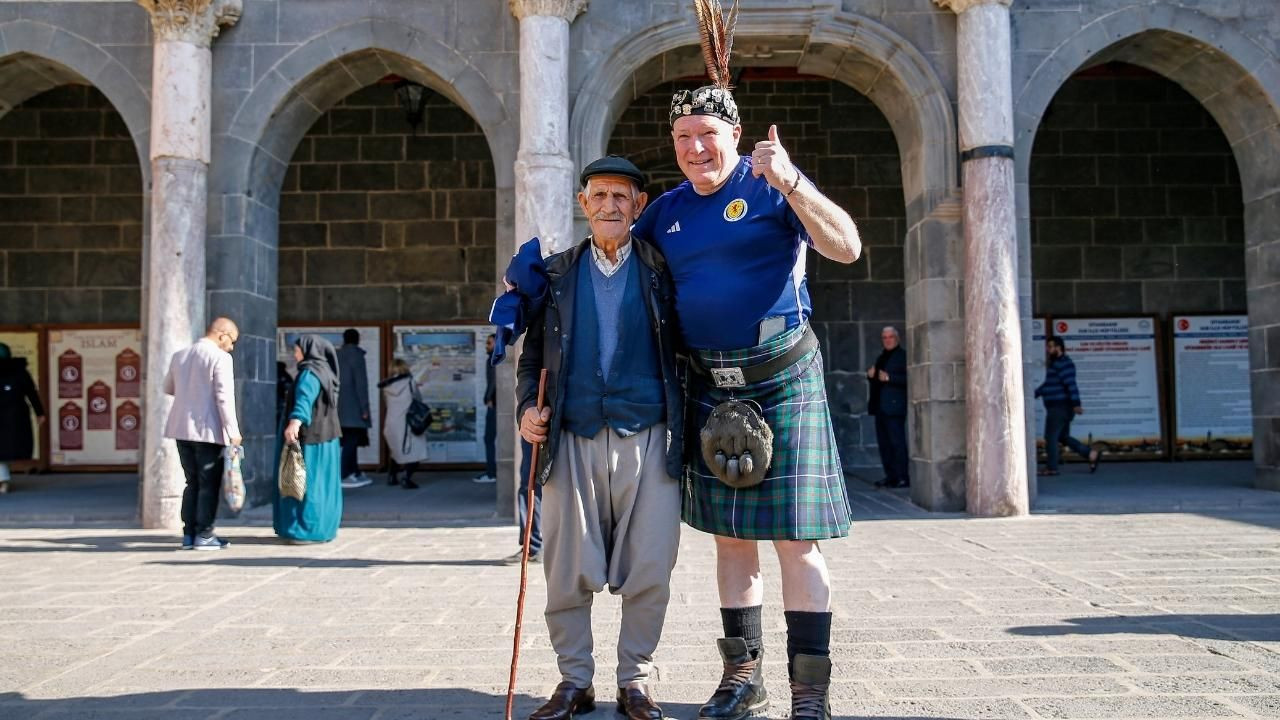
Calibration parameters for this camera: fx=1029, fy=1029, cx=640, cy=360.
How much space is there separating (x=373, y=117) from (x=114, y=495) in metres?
5.53

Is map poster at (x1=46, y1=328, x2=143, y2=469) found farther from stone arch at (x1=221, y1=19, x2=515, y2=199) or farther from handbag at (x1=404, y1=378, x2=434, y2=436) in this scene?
stone arch at (x1=221, y1=19, x2=515, y2=199)

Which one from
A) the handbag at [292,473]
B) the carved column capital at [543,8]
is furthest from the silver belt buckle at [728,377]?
the carved column capital at [543,8]

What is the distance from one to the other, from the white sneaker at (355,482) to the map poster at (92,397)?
10.2 ft

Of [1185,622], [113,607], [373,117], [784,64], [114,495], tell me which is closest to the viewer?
[1185,622]

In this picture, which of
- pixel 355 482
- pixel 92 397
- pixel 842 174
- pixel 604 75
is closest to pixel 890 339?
pixel 842 174

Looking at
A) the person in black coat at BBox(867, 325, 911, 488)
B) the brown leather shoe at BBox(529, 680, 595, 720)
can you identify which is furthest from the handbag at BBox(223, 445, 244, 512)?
the person in black coat at BBox(867, 325, 911, 488)

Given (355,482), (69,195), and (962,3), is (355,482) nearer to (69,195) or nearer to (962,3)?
(69,195)

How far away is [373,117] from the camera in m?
12.9

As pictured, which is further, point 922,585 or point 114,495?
point 114,495

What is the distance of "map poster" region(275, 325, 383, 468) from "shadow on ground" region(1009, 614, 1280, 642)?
9.65 m

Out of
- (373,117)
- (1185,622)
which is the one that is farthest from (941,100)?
(373,117)

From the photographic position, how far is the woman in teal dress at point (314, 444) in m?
6.96

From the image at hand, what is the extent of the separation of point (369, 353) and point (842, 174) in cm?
623

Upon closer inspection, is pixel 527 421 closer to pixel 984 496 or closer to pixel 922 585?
pixel 922 585
